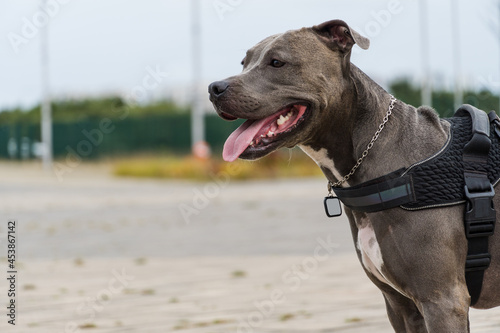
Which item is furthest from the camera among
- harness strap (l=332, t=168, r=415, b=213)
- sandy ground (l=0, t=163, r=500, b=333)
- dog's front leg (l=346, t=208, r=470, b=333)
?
sandy ground (l=0, t=163, r=500, b=333)

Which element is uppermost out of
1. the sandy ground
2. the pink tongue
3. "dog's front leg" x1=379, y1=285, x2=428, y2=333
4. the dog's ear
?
the dog's ear

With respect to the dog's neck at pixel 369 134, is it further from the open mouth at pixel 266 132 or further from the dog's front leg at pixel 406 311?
the dog's front leg at pixel 406 311

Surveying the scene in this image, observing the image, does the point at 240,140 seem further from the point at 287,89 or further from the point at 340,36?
the point at 340,36

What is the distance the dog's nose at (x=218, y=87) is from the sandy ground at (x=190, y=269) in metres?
2.56

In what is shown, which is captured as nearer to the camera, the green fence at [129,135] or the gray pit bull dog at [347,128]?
the gray pit bull dog at [347,128]

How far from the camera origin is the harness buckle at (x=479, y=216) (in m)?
3.31

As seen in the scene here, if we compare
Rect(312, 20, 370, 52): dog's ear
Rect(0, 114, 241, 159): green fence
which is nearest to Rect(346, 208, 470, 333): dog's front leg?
Rect(312, 20, 370, 52): dog's ear

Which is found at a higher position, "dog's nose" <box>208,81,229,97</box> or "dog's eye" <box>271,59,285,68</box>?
"dog's eye" <box>271,59,285,68</box>

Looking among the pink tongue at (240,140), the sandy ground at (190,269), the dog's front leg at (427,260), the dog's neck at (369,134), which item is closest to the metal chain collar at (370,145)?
the dog's neck at (369,134)

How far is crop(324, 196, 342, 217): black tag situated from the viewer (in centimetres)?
380

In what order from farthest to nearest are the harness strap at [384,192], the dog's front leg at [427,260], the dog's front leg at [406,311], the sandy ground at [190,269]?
the sandy ground at [190,269] < the dog's front leg at [406,311] < the harness strap at [384,192] < the dog's front leg at [427,260]

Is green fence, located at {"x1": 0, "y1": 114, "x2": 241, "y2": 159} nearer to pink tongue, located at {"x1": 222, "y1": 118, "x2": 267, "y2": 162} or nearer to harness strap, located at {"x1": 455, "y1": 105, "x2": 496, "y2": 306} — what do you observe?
pink tongue, located at {"x1": 222, "y1": 118, "x2": 267, "y2": 162}

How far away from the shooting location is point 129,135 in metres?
34.9

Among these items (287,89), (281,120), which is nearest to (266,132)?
(281,120)
